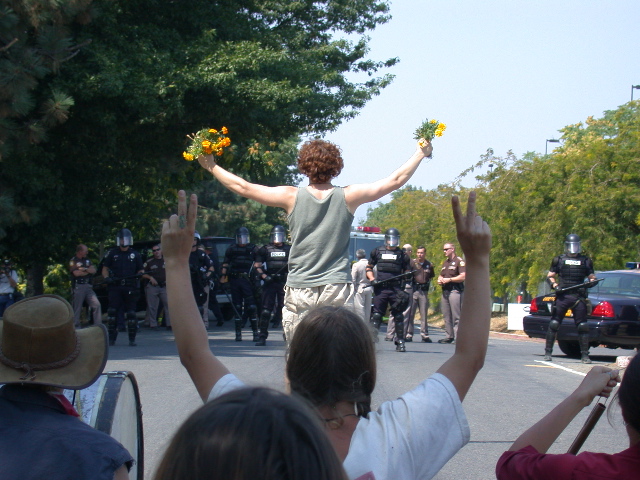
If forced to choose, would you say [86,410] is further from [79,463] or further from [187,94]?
[187,94]

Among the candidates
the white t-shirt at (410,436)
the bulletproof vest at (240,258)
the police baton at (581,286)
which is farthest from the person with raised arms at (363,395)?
the bulletproof vest at (240,258)

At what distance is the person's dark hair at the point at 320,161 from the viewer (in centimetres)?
508

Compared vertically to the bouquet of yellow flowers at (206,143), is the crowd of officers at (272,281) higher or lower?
lower

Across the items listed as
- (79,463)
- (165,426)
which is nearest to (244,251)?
(165,426)

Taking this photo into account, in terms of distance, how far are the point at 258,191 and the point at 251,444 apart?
11.9ft

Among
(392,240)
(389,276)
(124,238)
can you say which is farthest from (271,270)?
(124,238)

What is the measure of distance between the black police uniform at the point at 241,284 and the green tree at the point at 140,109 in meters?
3.26

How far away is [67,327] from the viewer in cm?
276

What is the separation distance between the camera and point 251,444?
3.99 ft

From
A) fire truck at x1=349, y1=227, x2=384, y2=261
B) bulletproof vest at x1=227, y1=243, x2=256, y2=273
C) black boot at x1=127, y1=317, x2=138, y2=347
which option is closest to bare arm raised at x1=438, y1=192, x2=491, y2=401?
black boot at x1=127, y1=317, x2=138, y2=347

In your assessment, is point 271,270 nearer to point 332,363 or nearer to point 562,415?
point 562,415

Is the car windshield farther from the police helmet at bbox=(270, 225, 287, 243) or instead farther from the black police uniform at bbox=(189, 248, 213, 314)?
the black police uniform at bbox=(189, 248, 213, 314)

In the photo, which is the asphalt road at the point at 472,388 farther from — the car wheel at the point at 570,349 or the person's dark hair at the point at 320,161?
the person's dark hair at the point at 320,161

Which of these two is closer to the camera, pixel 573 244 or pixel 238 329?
pixel 573 244
